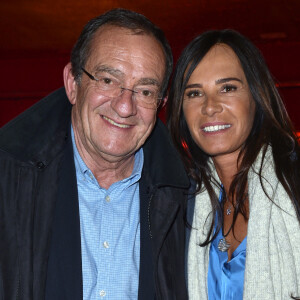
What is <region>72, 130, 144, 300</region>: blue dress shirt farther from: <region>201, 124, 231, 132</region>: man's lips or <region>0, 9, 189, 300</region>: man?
<region>201, 124, 231, 132</region>: man's lips

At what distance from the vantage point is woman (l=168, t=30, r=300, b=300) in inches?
81.2

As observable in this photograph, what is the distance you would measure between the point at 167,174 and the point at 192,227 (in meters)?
0.31

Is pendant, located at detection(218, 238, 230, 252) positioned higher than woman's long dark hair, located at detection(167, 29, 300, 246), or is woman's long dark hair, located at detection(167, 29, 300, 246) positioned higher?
woman's long dark hair, located at detection(167, 29, 300, 246)

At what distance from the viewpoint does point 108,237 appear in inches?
78.6

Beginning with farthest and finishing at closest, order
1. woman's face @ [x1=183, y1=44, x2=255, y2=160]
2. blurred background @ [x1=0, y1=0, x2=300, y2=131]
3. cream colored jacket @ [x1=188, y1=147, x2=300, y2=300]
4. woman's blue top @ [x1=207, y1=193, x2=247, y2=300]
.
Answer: blurred background @ [x1=0, y1=0, x2=300, y2=131] → woman's face @ [x1=183, y1=44, x2=255, y2=160] → woman's blue top @ [x1=207, y1=193, x2=247, y2=300] → cream colored jacket @ [x1=188, y1=147, x2=300, y2=300]

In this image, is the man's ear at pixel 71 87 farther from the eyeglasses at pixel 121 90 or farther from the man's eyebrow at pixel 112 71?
the man's eyebrow at pixel 112 71

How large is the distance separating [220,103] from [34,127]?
92 centimetres

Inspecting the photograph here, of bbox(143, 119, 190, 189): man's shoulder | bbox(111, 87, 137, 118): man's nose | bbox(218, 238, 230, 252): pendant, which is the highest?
bbox(111, 87, 137, 118): man's nose

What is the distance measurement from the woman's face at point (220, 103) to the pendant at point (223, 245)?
44cm

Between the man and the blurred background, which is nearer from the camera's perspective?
the man

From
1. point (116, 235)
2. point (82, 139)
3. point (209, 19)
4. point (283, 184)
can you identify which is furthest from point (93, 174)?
point (209, 19)

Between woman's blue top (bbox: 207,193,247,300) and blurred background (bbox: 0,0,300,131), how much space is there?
5483 mm

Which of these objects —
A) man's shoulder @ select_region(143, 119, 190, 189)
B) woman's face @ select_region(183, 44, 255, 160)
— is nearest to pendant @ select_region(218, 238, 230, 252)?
man's shoulder @ select_region(143, 119, 190, 189)

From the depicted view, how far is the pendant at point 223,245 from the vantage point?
220cm
